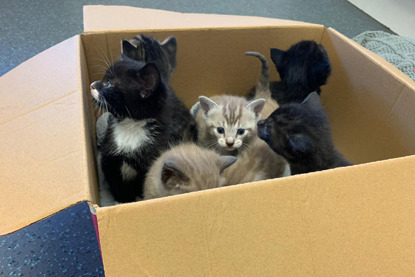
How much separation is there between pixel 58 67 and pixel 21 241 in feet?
1.98

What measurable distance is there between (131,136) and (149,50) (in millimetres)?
303

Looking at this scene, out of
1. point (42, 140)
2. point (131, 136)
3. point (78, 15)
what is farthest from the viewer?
point (78, 15)

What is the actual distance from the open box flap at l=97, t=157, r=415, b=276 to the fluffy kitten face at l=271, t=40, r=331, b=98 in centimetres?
61

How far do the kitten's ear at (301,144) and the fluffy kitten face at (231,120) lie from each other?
280 millimetres

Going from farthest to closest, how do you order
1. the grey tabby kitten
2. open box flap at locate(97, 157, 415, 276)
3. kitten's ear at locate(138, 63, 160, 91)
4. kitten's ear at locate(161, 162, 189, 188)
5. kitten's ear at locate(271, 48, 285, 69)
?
kitten's ear at locate(271, 48, 285, 69) < the grey tabby kitten < kitten's ear at locate(138, 63, 160, 91) < kitten's ear at locate(161, 162, 189, 188) < open box flap at locate(97, 157, 415, 276)

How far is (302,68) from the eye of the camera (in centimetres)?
123

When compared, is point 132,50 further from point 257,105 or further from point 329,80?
point 329,80

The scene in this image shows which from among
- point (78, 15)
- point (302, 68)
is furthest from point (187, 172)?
point (78, 15)

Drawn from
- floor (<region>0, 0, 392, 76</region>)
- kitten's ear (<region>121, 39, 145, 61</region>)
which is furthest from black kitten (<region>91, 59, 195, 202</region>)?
floor (<region>0, 0, 392, 76</region>)

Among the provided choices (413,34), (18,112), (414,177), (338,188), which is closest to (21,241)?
(18,112)

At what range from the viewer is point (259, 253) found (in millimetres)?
572

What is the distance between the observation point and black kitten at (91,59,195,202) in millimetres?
940

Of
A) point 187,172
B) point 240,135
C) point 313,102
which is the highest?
point 313,102

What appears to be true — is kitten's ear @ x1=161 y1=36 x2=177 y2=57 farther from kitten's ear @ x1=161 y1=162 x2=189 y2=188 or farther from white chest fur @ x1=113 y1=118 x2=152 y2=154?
kitten's ear @ x1=161 y1=162 x2=189 y2=188
